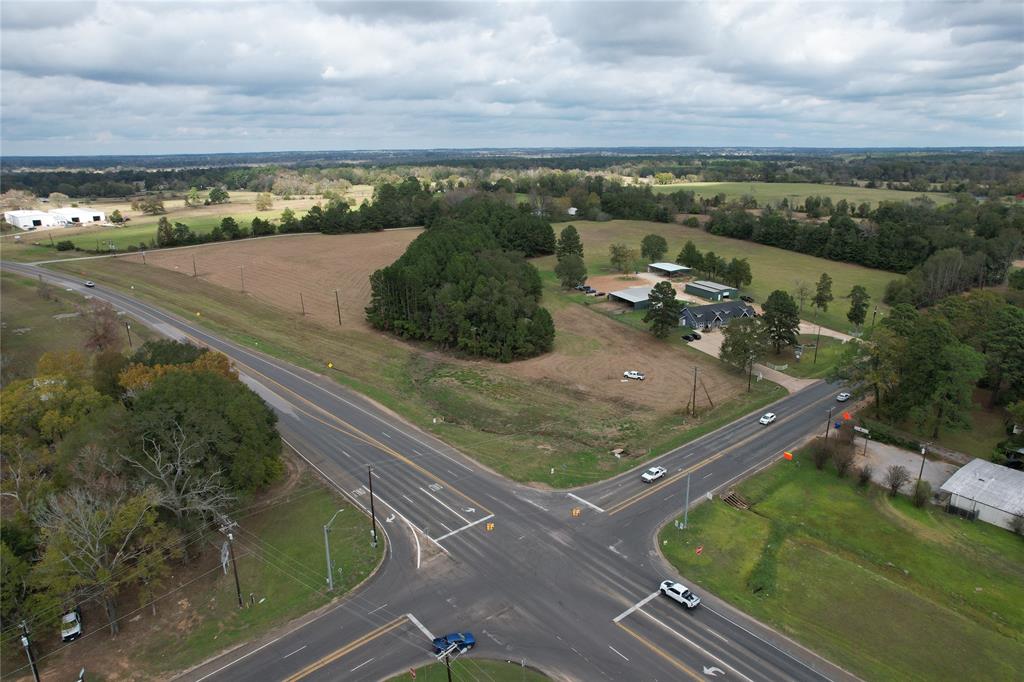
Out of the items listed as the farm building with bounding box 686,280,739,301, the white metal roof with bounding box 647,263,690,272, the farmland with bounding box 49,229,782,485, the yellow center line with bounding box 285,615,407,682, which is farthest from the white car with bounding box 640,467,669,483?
the white metal roof with bounding box 647,263,690,272

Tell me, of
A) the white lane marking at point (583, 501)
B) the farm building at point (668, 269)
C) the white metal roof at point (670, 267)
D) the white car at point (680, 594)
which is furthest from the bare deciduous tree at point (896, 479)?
the farm building at point (668, 269)

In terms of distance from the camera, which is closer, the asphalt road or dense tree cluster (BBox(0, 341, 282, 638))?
the asphalt road

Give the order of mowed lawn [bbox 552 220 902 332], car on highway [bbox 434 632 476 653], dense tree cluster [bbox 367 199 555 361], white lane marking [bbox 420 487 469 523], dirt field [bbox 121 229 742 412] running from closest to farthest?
car on highway [bbox 434 632 476 653] < white lane marking [bbox 420 487 469 523] < dirt field [bbox 121 229 742 412] < dense tree cluster [bbox 367 199 555 361] < mowed lawn [bbox 552 220 902 332]

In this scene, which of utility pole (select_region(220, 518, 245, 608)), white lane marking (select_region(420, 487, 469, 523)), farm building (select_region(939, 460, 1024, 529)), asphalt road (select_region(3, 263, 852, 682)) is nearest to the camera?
asphalt road (select_region(3, 263, 852, 682))

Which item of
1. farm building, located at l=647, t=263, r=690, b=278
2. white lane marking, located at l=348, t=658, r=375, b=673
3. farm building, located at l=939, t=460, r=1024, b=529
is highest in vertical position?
farm building, located at l=647, t=263, r=690, b=278

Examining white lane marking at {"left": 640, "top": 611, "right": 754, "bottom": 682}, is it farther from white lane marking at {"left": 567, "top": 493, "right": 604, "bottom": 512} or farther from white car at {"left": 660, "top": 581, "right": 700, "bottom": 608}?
white lane marking at {"left": 567, "top": 493, "right": 604, "bottom": 512}

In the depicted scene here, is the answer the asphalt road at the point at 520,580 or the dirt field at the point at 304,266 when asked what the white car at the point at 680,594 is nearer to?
the asphalt road at the point at 520,580

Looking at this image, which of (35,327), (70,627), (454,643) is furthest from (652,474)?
(35,327)
